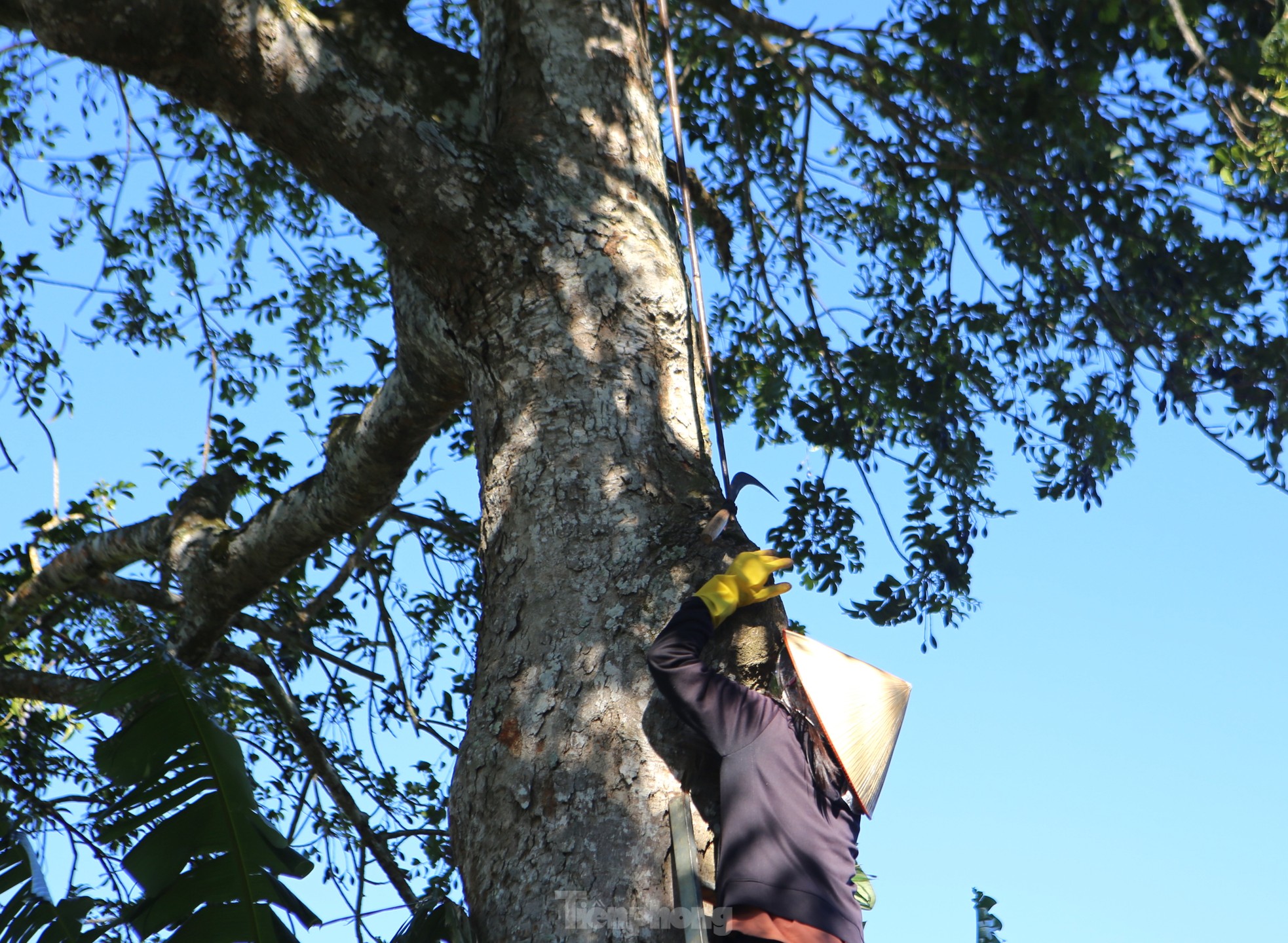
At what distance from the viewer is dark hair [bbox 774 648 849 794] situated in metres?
2.33

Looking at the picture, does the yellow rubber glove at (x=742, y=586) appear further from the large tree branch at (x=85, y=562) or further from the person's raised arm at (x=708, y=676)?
the large tree branch at (x=85, y=562)

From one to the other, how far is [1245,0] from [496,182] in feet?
7.38

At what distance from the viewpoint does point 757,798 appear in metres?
2.11

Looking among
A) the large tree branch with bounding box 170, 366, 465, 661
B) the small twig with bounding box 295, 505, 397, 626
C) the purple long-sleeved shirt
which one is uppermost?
the small twig with bounding box 295, 505, 397, 626

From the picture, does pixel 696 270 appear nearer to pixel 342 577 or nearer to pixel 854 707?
pixel 854 707

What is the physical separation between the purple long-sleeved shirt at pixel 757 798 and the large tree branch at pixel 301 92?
1338 mm

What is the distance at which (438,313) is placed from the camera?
2965 mm

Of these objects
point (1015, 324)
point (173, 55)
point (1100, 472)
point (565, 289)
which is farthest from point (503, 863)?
point (1015, 324)

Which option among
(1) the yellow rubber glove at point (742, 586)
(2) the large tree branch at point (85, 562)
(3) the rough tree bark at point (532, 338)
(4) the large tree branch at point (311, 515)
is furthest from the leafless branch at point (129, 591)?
(1) the yellow rubber glove at point (742, 586)

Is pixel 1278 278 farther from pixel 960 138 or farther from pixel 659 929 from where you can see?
pixel 659 929

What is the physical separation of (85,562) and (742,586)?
398cm

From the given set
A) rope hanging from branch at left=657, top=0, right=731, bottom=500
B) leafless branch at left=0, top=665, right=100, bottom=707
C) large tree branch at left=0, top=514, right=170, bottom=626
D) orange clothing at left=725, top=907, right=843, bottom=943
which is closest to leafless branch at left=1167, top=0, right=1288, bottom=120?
rope hanging from branch at left=657, top=0, right=731, bottom=500

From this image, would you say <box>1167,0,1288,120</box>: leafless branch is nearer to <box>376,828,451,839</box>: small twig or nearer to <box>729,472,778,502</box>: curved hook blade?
<box>729,472,778,502</box>: curved hook blade

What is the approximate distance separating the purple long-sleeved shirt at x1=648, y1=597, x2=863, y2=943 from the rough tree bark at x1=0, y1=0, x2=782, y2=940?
0.30 feet
